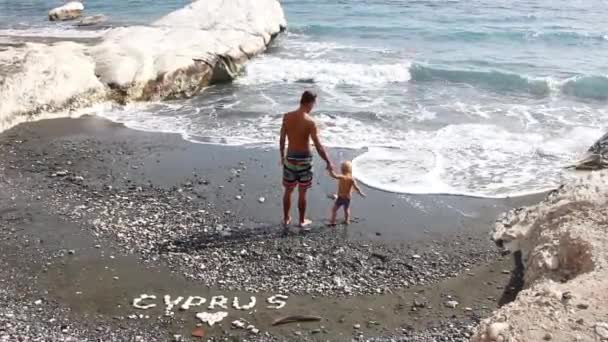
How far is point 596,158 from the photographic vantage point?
10.8 meters

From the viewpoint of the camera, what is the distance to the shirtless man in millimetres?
8156

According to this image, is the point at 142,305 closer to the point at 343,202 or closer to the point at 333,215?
the point at 333,215

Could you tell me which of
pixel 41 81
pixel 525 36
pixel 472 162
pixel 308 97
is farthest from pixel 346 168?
pixel 525 36

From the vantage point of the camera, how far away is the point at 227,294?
278 inches

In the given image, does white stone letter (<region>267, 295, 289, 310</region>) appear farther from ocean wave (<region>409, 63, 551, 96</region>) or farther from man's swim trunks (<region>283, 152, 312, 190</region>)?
ocean wave (<region>409, 63, 551, 96</region>)

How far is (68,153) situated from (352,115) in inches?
247

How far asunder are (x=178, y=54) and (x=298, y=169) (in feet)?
30.8

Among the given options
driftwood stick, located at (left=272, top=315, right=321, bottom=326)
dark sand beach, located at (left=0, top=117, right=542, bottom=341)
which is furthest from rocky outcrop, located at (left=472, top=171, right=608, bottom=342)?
driftwood stick, located at (left=272, top=315, right=321, bottom=326)

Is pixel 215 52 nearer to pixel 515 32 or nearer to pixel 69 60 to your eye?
pixel 69 60

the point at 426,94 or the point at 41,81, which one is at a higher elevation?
the point at 41,81

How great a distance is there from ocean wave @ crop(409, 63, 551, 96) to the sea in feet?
0.16

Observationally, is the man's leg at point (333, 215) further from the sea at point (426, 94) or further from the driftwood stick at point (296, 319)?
the driftwood stick at point (296, 319)

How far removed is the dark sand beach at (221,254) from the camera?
259 inches

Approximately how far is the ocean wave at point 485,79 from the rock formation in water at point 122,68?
18.4 ft
